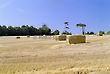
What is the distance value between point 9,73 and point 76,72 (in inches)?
128

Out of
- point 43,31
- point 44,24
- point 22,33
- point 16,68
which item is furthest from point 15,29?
point 16,68

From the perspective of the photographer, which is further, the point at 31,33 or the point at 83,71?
the point at 31,33

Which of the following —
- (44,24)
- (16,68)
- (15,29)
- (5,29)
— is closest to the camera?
(16,68)

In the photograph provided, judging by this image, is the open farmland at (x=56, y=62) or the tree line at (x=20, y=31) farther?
the tree line at (x=20, y=31)

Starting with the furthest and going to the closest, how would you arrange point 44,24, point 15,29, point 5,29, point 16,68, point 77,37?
point 44,24, point 15,29, point 5,29, point 77,37, point 16,68

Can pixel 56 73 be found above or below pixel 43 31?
below

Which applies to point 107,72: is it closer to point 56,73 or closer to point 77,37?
point 56,73

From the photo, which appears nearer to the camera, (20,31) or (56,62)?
(56,62)

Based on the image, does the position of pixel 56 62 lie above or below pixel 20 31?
below

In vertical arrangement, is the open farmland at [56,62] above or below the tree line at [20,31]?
below

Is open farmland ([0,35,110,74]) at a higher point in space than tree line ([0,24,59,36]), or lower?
lower

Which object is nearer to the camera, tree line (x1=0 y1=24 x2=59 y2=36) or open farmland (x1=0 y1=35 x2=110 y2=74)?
open farmland (x1=0 y1=35 x2=110 y2=74)

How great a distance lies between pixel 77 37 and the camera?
617 inches

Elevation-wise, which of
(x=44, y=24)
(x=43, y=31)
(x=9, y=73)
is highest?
(x=44, y=24)
